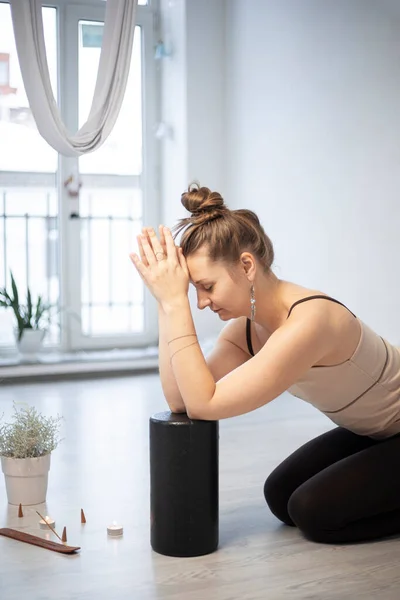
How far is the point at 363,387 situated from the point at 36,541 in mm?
902

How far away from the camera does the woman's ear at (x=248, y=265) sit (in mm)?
1872

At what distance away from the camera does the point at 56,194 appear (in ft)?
17.2

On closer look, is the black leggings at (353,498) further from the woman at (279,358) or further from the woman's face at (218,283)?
the woman's face at (218,283)

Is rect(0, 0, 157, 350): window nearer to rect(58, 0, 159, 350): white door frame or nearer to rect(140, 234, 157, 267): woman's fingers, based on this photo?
rect(58, 0, 159, 350): white door frame

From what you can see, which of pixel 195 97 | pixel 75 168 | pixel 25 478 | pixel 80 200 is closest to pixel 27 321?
pixel 80 200

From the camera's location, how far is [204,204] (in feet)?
6.13

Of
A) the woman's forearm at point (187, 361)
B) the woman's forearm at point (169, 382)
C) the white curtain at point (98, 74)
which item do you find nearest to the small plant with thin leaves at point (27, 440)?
the woman's forearm at point (169, 382)

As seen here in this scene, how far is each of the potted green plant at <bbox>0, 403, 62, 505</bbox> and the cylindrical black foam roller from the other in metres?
0.55

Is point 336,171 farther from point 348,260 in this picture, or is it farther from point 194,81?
point 194,81

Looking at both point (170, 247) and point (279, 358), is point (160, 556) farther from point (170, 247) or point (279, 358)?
point (170, 247)

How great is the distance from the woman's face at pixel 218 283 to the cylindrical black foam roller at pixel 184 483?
280 mm

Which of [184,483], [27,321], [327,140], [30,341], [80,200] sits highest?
[327,140]

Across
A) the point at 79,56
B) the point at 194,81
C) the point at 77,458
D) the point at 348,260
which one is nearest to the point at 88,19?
the point at 79,56

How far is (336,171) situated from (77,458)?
2.04 meters
